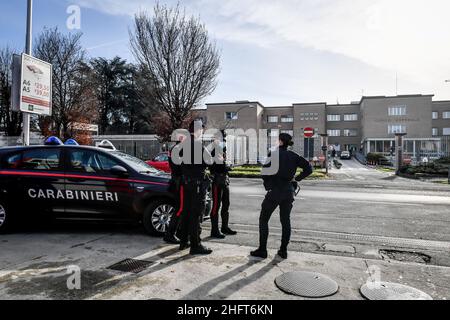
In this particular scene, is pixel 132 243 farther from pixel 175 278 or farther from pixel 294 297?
pixel 294 297

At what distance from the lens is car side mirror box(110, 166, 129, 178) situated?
578cm

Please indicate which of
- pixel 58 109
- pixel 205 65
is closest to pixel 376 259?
pixel 205 65

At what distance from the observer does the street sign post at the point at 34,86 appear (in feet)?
29.5

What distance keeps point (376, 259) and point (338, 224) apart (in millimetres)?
2314

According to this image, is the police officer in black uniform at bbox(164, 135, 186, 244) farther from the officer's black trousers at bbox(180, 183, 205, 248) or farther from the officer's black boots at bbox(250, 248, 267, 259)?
the officer's black boots at bbox(250, 248, 267, 259)

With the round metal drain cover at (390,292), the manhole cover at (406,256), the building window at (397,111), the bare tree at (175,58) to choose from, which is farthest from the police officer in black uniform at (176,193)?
the building window at (397,111)

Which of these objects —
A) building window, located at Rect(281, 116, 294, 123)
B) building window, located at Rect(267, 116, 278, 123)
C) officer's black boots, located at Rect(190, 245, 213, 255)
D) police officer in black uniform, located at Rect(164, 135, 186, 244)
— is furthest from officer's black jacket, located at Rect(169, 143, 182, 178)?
building window, located at Rect(267, 116, 278, 123)

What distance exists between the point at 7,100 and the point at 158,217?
2927 centimetres

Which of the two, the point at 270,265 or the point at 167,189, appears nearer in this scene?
the point at 270,265

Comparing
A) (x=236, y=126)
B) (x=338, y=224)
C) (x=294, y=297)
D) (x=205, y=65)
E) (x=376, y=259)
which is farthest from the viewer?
(x=236, y=126)

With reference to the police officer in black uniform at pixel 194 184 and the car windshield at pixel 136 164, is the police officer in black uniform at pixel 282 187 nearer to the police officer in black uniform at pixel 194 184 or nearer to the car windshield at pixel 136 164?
the police officer in black uniform at pixel 194 184

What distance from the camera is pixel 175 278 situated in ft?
12.7

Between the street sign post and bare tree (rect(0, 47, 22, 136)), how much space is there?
22726 millimetres

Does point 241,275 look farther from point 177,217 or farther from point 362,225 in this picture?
point 362,225
